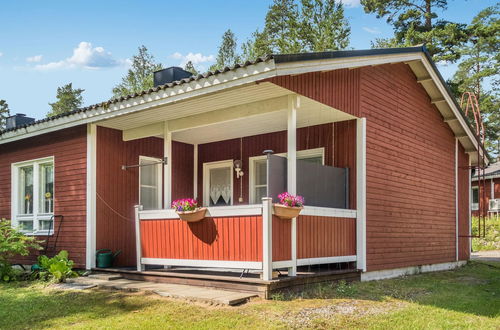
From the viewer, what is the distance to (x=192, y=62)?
3722 centimetres

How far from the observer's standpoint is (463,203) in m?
13.1

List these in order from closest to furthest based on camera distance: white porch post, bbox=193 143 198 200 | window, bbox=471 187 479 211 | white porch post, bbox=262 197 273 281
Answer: white porch post, bbox=262 197 273 281
white porch post, bbox=193 143 198 200
window, bbox=471 187 479 211

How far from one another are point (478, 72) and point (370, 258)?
2830 cm

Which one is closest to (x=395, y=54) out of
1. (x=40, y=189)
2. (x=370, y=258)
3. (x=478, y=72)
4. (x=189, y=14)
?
(x=370, y=258)

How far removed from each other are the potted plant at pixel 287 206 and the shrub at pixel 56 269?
13.3 feet

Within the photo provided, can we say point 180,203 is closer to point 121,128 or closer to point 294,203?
point 294,203

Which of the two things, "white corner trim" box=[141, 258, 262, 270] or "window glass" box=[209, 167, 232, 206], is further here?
"window glass" box=[209, 167, 232, 206]

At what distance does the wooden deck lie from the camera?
265 inches

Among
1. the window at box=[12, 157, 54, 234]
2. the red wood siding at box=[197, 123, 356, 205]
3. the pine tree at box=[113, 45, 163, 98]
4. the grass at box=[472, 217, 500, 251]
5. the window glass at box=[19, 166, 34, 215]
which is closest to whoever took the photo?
the red wood siding at box=[197, 123, 356, 205]

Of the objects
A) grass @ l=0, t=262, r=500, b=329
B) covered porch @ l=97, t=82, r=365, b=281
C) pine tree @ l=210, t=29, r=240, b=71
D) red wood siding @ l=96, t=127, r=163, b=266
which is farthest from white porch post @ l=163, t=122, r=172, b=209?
pine tree @ l=210, t=29, r=240, b=71

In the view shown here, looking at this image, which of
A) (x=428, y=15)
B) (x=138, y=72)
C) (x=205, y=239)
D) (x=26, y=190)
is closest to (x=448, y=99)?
(x=205, y=239)

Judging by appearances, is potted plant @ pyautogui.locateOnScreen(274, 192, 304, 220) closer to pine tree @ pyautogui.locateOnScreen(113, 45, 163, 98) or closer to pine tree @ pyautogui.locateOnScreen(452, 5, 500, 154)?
pine tree @ pyautogui.locateOnScreen(452, 5, 500, 154)

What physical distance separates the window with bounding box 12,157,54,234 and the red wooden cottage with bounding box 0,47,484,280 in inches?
1.5

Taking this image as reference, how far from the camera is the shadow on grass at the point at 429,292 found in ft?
23.0
